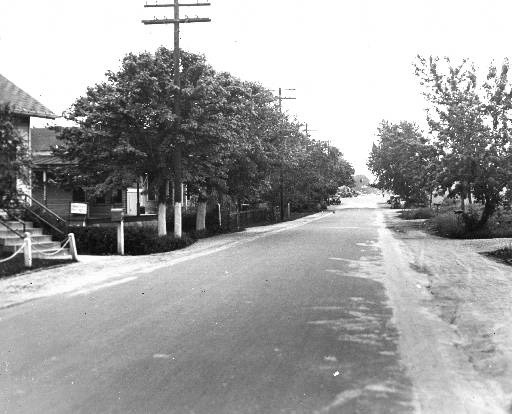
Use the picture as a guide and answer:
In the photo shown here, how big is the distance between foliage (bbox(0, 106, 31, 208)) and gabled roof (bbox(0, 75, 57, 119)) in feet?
34.7

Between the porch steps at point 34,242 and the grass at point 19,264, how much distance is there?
0.52 metres

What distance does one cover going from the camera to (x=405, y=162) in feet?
88.7

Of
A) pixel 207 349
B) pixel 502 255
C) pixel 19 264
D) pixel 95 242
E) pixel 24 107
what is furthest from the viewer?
pixel 24 107

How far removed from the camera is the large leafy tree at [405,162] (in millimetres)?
Answer: 23422

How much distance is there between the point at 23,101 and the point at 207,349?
17.3m

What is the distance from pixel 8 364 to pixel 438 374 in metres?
4.19

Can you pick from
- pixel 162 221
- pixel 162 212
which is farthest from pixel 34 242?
pixel 162 212

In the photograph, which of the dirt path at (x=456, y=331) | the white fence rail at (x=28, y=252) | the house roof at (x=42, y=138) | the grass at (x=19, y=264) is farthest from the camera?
the house roof at (x=42, y=138)

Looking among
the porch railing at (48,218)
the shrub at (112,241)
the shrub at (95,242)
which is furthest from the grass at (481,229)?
the porch railing at (48,218)

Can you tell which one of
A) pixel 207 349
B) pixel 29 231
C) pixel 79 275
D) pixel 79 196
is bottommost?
pixel 79 275

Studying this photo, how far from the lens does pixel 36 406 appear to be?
4.27 metres

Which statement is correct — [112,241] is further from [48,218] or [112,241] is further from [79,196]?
[79,196]

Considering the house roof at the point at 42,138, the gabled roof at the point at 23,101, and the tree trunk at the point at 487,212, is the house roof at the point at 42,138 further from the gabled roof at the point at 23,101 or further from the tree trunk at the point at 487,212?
the tree trunk at the point at 487,212

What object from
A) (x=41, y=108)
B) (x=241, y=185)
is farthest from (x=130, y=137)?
(x=241, y=185)
